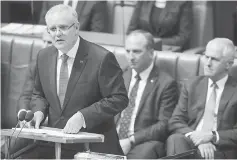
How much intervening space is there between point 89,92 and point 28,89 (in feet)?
3.49

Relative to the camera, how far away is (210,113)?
10.9 feet

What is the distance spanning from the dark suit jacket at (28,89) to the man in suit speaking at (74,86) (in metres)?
0.73

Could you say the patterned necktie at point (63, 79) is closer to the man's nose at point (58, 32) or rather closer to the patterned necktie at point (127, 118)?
the man's nose at point (58, 32)

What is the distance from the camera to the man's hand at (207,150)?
3195mm

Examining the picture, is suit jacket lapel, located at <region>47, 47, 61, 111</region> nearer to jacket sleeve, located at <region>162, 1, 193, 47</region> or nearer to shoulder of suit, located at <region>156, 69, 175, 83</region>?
shoulder of suit, located at <region>156, 69, 175, 83</region>

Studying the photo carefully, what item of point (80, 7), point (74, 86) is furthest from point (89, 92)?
point (80, 7)

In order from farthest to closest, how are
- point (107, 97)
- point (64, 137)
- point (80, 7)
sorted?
point (80, 7)
point (107, 97)
point (64, 137)

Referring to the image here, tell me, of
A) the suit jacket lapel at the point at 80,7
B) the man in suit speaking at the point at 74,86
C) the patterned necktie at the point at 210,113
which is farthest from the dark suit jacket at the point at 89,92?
the suit jacket lapel at the point at 80,7

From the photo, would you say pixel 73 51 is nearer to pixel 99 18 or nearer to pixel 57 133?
pixel 57 133

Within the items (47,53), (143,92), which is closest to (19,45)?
(143,92)

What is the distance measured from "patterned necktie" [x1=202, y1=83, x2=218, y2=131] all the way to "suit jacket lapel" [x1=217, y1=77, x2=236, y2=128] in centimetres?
4

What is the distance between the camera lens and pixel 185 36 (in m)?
4.07

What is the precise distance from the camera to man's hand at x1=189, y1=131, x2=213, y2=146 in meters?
3.22

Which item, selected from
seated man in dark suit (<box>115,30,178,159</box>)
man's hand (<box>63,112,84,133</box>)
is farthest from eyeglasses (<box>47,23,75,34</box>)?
seated man in dark suit (<box>115,30,178,159</box>)
